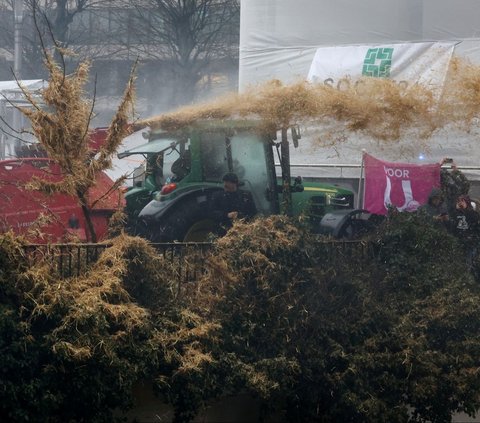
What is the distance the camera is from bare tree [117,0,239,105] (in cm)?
2875

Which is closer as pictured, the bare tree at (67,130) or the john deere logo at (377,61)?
the bare tree at (67,130)

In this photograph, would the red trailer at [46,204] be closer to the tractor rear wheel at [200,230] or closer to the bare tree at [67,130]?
the bare tree at [67,130]

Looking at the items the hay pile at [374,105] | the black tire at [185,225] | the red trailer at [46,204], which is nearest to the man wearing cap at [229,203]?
the black tire at [185,225]

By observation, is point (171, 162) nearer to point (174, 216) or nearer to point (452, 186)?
point (174, 216)

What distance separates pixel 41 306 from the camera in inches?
253

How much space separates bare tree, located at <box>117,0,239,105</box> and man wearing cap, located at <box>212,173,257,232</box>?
762 inches

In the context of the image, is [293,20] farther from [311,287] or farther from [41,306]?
[41,306]

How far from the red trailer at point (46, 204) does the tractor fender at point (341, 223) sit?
2306 mm

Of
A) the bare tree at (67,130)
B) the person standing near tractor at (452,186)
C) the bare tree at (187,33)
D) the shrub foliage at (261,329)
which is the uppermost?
the bare tree at (187,33)

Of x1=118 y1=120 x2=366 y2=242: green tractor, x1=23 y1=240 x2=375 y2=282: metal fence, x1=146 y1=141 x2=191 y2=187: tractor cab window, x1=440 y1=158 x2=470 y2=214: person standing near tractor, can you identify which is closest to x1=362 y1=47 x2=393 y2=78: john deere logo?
x1=440 y1=158 x2=470 y2=214: person standing near tractor

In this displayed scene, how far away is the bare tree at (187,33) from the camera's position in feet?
94.3

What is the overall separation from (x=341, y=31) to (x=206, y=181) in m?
5.72

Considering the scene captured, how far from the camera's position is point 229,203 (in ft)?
31.1

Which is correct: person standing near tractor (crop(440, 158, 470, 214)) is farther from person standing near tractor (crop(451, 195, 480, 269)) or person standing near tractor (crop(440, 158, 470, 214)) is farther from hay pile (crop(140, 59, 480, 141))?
hay pile (crop(140, 59, 480, 141))
